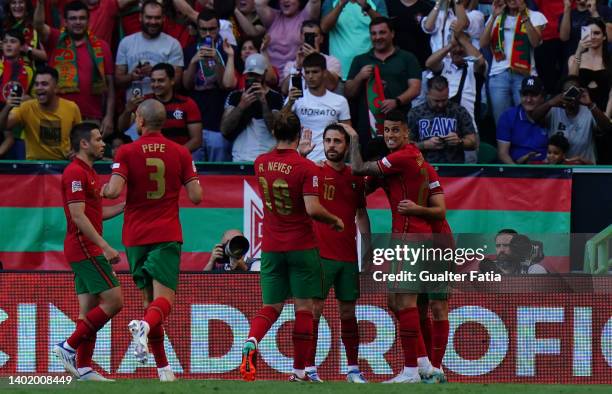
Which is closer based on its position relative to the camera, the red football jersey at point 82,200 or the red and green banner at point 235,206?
the red football jersey at point 82,200

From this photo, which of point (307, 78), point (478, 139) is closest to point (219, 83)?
point (307, 78)

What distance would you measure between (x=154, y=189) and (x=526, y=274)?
4.35 meters

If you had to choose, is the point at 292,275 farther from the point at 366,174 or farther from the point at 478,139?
the point at 478,139

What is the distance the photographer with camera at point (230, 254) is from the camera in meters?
13.4

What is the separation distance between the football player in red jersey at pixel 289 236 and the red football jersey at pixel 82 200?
1420 mm

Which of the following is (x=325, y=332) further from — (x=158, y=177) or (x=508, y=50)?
(x=508, y=50)

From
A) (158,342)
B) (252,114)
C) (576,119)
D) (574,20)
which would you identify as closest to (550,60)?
(574,20)

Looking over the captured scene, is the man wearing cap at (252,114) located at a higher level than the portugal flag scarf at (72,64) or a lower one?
lower

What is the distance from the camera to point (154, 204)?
11031mm

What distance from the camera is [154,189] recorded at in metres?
11.0

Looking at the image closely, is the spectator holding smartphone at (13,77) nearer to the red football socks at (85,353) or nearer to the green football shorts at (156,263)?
the red football socks at (85,353)

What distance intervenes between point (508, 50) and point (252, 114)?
3.32 metres

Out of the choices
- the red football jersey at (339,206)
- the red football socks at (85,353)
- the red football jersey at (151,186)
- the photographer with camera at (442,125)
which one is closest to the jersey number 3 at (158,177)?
the red football jersey at (151,186)

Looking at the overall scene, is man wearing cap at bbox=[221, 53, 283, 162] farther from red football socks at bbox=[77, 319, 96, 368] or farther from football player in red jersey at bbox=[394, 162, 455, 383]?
red football socks at bbox=[77, 319, 96, 368]
